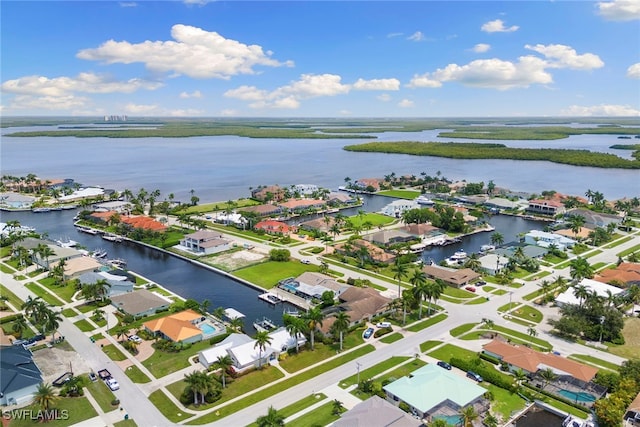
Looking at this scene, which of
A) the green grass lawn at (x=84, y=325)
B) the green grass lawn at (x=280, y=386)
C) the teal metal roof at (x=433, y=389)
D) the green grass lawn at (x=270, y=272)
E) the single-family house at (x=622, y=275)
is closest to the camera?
the green grass lawn at (x=280, y=386)

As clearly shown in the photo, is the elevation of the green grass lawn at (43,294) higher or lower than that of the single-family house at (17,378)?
lower

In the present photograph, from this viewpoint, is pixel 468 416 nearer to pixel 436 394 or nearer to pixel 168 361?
pixel 436 394

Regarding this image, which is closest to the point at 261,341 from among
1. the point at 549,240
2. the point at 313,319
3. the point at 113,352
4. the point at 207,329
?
the point at 313,319

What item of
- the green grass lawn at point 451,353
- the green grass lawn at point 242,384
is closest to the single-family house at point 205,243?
the green grass lawn at point 242,384

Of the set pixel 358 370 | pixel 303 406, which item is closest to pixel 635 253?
pixel 358 370

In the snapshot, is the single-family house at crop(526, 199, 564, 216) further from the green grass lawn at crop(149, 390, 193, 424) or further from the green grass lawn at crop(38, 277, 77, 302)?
the green grass lawn at crop(38, 277, 77, 302)

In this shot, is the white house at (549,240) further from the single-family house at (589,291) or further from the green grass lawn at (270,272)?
the green grass lawn at (270,272)
